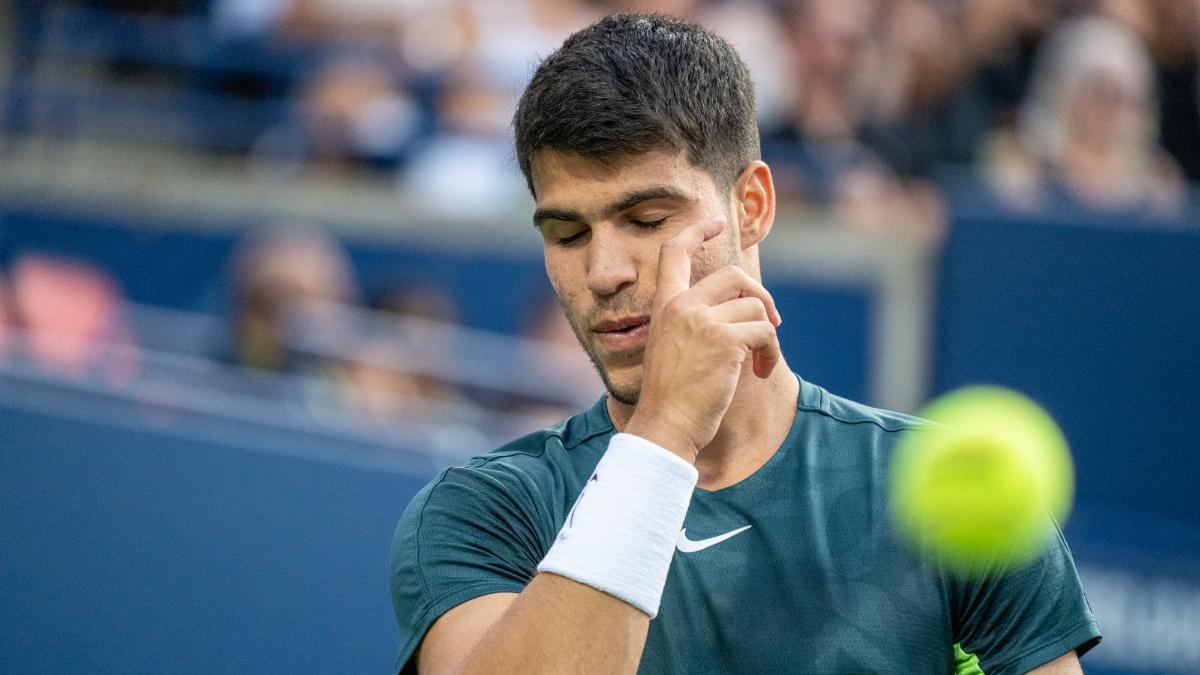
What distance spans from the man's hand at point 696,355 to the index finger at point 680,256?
0.01 m

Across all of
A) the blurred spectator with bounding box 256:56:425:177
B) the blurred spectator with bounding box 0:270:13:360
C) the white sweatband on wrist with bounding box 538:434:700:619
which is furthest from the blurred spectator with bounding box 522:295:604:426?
the white sweatband on wrist with bounding box 538:434:700:619

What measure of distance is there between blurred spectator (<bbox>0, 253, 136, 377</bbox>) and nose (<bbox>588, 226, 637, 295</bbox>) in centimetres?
383

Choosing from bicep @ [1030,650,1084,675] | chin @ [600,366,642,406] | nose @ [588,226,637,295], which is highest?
nose @ [588,226,637,295]

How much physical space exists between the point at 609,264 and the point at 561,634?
646 mm

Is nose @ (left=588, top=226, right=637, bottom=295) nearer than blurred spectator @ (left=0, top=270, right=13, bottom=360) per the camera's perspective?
Yes

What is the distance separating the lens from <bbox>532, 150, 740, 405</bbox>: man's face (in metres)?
2.33

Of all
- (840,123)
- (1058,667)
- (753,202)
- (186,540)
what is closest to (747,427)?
(753,202)

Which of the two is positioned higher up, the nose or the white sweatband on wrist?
the nose

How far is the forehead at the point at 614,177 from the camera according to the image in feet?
7.66

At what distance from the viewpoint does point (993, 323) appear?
525 centimetres

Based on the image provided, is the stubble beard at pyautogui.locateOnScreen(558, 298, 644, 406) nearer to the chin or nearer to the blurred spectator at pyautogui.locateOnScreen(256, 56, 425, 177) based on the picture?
the chin

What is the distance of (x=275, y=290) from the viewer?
6020 millimetres

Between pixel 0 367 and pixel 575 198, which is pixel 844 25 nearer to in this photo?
pixel 0 367

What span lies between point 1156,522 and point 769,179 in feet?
10.5
